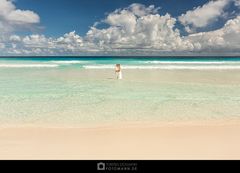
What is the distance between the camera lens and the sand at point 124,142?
12.3 feet

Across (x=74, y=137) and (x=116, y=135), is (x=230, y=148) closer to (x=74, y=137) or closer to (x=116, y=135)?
(x=116, y=135)

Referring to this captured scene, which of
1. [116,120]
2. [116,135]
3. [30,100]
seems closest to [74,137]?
[116,135]

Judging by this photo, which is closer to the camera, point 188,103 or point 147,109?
point 147,109

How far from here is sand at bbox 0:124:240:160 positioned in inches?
147

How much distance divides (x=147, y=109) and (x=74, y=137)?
2995mm

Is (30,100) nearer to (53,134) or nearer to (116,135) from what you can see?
(53,134)

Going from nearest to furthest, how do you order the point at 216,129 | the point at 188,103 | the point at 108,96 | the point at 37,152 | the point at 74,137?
the point at 37,152, the point at 74,137, the point at 216,129, the point at 188,103, the point at 108,96

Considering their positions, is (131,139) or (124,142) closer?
(124,142)

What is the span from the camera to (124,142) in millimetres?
4320

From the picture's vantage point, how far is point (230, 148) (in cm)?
399
